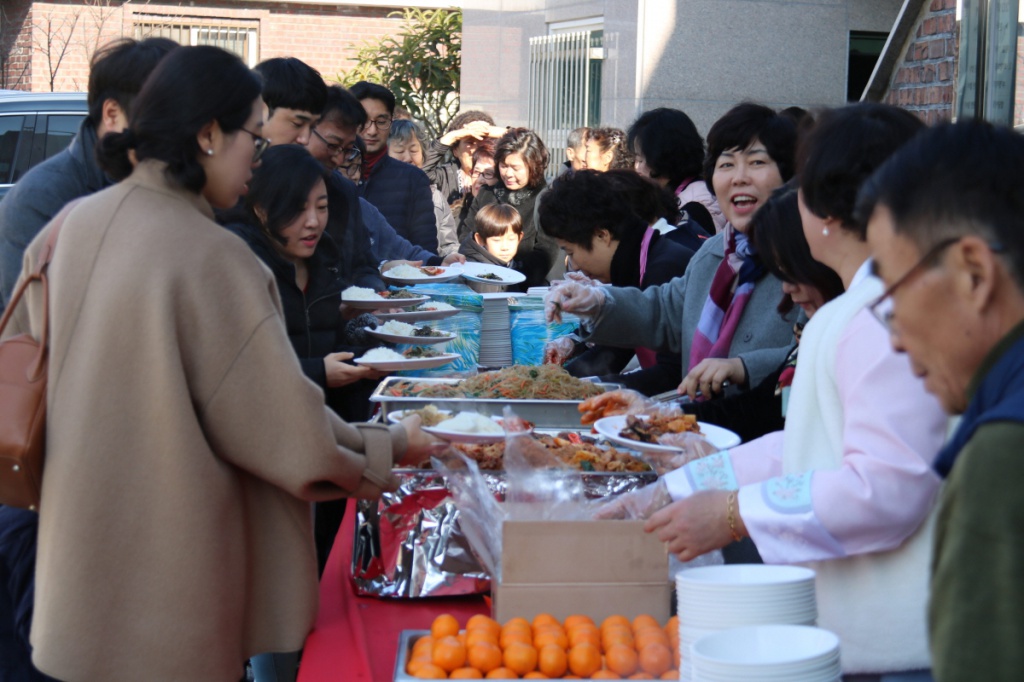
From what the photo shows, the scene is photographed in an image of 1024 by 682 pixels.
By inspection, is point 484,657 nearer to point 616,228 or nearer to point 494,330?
point 616,228

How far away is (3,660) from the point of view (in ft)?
8.23

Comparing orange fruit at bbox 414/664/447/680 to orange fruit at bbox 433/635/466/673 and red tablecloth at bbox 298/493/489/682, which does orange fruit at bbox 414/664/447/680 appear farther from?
red tablecloth at bbox 298/493/489/682

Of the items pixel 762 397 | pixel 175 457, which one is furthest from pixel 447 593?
pixel 762 397

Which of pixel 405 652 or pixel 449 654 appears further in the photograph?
pixel 405 652

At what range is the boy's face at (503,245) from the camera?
6.23 metres

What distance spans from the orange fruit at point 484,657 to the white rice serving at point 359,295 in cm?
238

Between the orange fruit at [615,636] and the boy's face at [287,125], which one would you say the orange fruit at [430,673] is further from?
the boy's face at [287,125]

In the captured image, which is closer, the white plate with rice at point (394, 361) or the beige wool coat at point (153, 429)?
the beige wool coat at point (153, 429)

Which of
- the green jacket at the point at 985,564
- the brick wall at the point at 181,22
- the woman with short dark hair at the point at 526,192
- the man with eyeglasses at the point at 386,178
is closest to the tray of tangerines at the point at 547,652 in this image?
the green jacket at the point at 985,564

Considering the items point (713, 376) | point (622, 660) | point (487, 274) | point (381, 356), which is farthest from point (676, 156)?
point (622, 660)

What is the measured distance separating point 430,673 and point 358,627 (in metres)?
0.44

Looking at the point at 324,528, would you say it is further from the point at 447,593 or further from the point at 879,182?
the point at 879,182

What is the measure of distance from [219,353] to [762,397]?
1.44m

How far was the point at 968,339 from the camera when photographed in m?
1.05
